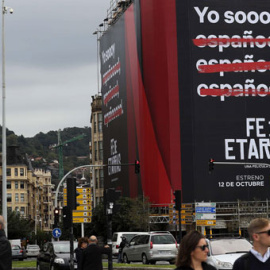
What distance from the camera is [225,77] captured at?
8419cm

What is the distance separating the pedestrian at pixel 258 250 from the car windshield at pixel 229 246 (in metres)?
17.8

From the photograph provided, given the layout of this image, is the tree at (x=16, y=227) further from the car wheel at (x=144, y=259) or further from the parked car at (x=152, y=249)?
the car wheel at (x=144, y=259)

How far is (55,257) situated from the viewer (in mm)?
32312

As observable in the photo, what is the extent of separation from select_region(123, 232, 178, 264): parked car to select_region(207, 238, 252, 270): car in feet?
57.9

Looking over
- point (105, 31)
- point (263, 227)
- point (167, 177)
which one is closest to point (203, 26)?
point (167, 177)

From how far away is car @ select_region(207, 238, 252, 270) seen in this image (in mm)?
24734

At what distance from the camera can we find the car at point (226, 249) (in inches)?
974

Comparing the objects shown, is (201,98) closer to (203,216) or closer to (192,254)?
(203,216)

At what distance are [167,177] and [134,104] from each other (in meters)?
9.37

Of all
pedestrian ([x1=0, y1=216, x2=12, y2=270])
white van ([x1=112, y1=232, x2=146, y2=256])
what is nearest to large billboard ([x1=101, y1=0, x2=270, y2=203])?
white van ([x1=112, y1=232, x2=146, y2=256])

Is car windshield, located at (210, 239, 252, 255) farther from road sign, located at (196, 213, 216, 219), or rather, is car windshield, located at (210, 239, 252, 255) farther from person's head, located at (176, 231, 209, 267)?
person's head, located at (176, 231, 209, 267)

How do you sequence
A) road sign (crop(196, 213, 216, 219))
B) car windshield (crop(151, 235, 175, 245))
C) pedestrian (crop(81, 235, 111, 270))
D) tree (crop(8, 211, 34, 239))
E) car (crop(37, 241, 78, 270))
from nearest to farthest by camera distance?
pedestrian (crop(81, 235, 111, 270)) → car (crop(37, 241, 78, 270)) → road sign (crop(196, 213, 216, 219)) → car windshield (crop(151, 235, 175, 245)) → tree (crop(8, 211, 34, 239))

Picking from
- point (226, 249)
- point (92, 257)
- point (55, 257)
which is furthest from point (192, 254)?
point (55, 257)

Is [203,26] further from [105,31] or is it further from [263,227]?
[263,227]
